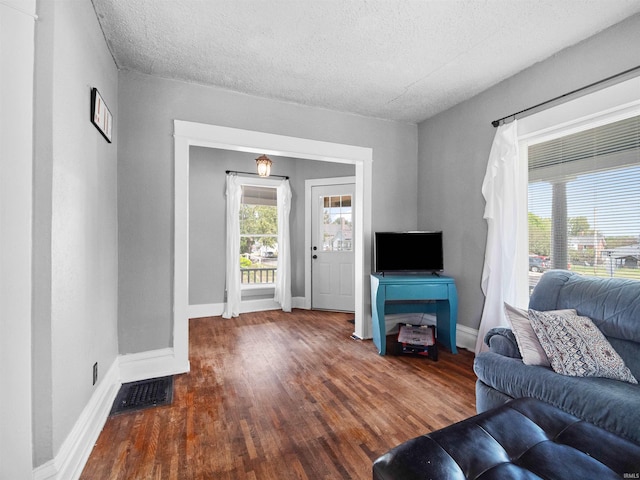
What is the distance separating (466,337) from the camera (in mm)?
3184

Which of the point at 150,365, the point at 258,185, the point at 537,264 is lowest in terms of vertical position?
the point at 150,365

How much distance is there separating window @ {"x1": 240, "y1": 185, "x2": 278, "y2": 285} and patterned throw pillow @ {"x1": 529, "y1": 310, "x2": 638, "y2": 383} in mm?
3982

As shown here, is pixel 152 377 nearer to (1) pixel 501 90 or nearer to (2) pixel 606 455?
(2) pixel 606 455

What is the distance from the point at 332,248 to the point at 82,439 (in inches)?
148

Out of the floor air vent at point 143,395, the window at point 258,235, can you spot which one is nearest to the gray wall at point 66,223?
the floor air vent at point 143,395

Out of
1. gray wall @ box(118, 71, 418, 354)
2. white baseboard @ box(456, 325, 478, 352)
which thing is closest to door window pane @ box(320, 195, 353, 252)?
white baseboard @ box(456, 325, 478, 352)

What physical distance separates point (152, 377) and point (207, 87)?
2599 mm

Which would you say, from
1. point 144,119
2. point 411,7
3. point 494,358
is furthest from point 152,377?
point 411,7

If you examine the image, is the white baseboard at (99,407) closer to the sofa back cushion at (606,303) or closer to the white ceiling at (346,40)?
the white ceiling at (346,40)

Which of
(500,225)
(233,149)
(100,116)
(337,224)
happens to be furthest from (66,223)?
(337,224)

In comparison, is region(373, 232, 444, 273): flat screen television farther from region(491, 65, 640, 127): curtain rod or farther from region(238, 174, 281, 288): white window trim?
region(238, 174, 281, 288): white window trim

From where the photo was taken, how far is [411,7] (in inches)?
73.5

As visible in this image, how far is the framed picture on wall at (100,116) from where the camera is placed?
1813 millimetres

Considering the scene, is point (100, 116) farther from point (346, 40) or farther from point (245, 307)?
point (245, 307)
